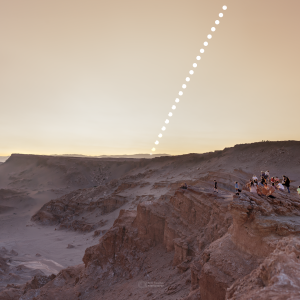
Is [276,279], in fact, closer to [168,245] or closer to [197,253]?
[197,253]

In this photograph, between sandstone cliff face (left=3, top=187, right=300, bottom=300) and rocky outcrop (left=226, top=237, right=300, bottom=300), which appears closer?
rocky outcrop (left=226, top=237, right=300, bottom=300)

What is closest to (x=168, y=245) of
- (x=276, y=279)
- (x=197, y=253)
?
(x=197, y=253)

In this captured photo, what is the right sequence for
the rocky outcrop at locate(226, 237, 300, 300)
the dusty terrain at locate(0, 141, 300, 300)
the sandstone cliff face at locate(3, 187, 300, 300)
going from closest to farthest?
the rocky outcrop at locate(226, 237, 300, 300) < the sandstone cliff face at locate(3, 187, 300, 300) < the dusty terrain at locate(0, 141, 300, 300)

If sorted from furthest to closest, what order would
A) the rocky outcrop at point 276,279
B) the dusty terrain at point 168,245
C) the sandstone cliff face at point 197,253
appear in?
the dusty terrain at point 168,245
the sandstone cliff face at point 197,253
the rocky outcrop at point 276,279

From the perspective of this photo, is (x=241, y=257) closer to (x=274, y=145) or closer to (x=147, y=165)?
(x=274, y=145)

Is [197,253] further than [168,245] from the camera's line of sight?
No

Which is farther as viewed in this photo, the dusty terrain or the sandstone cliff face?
the dusty terrain

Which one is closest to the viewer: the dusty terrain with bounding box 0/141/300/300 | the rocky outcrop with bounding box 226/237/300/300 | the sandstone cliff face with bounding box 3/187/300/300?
the rocky outcrop with bounding box 226/237/300/300

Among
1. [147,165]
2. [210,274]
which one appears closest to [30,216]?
[147,165]
